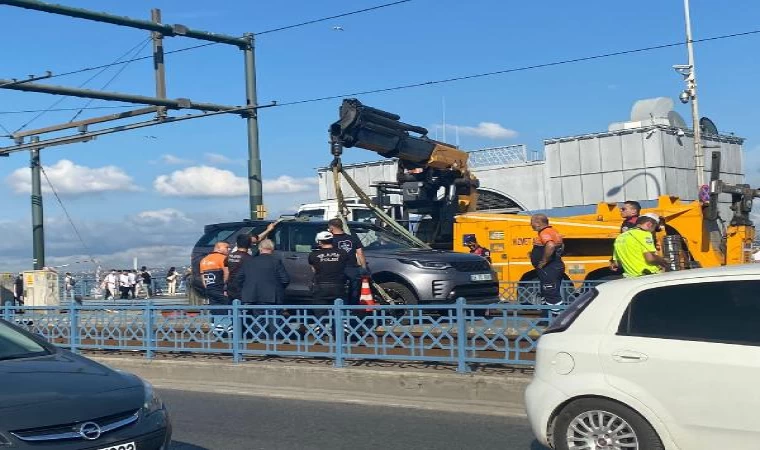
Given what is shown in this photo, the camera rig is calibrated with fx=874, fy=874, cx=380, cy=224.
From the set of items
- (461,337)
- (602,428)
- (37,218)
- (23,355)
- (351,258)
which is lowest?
(602,428)

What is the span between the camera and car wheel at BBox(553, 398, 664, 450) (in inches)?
226

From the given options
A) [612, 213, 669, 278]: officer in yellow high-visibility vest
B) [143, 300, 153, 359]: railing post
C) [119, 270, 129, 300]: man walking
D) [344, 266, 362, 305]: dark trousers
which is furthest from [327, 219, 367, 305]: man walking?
[119, 270, 129, 300]: man walking

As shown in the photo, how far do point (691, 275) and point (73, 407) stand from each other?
13.4 ft

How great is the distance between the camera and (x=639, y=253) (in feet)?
31.4

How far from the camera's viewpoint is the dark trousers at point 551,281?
38.9 feet

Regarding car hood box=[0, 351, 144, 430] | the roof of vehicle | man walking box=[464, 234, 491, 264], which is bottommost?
car hood box=[0, 351, 144, 430]

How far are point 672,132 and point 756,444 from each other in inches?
1385

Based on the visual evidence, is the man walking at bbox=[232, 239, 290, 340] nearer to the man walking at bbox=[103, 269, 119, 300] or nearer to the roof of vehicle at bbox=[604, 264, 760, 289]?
the roof of vehicle at bbox=[604, 264, 760, 289]

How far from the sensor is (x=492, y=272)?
1332 centimetres

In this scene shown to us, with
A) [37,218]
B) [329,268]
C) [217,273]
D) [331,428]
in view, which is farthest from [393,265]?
[37,218]

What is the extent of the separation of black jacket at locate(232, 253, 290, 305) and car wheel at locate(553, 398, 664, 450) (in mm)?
6389

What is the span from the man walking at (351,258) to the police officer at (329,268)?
0.08 metres

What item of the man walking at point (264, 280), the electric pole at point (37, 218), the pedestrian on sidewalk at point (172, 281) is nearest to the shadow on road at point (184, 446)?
the man walking at point (264, 280)

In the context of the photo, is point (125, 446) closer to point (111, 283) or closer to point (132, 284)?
point (132, 284)
